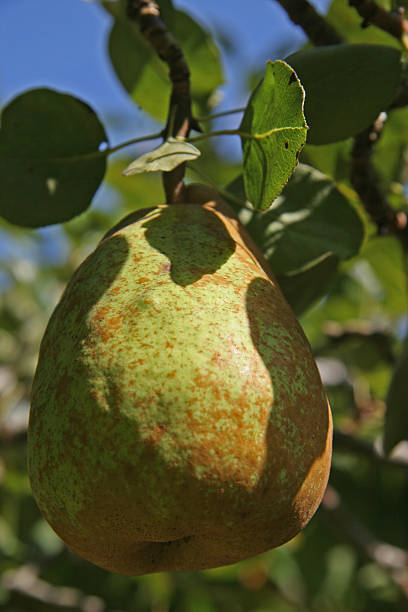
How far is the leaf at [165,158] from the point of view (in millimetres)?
1085

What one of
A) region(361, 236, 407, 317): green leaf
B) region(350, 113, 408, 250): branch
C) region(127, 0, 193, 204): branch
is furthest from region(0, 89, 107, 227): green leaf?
region(361, 236, 407, 317): green leaf

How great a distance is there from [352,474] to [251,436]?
2356mm

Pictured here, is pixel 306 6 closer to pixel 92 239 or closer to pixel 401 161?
pixel 401 161

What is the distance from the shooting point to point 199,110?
6.25 ft

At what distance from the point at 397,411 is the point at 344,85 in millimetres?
707

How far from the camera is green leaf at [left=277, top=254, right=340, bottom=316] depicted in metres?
1.48

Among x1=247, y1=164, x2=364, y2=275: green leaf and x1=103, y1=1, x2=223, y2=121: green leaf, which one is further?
x1=103, y1=1, x2=223, y2=121: green leaf

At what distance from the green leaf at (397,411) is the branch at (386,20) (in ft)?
2.39

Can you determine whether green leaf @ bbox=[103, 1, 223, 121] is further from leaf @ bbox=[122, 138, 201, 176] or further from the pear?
the pear

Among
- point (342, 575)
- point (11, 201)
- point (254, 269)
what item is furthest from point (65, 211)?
point (342, 575)

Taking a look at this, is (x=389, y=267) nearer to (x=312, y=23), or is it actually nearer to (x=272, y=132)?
(x=312, y=23)

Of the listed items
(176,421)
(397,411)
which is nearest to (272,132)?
(176,421)

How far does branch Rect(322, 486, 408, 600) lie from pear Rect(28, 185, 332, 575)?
1404 mm

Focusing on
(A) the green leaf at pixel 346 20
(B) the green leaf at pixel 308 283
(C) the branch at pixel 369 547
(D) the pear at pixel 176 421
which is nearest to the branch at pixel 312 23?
(A) the green leaf at pixel 346 20
